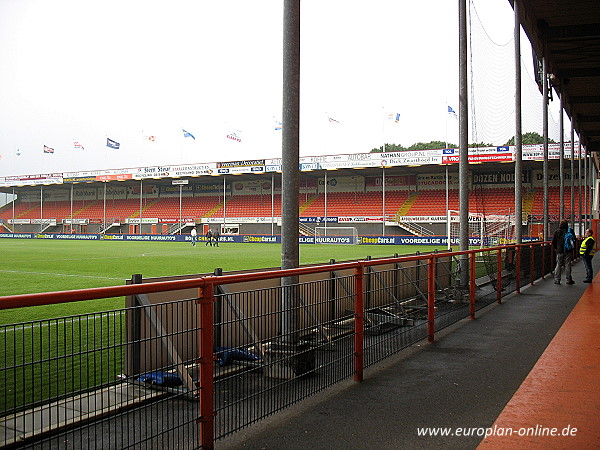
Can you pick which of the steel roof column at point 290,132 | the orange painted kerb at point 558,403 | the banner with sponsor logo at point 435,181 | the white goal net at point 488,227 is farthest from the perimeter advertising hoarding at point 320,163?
the steel roof column at point 290,132

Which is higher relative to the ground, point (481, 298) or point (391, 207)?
point (391, 207)

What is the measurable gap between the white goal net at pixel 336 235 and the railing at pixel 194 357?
134 feet

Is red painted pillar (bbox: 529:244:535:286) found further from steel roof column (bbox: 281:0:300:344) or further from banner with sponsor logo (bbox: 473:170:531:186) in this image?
banner with sponsor logo (bbox: 473:170:531:186)

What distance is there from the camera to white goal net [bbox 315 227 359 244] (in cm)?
4931

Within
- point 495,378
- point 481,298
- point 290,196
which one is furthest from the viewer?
point 481,298

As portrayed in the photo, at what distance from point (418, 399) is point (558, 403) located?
119 cm

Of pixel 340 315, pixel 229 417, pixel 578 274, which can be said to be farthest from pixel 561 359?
pixel 578 274

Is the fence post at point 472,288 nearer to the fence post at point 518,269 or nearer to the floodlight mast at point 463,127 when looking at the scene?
the floodlight mast at point 463,127

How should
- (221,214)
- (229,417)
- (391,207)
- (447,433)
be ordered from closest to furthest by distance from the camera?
(447,433)
(229,417)
(391,207)
(221,214)

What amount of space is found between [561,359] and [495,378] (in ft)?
4.43

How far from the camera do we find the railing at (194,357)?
3543 millimetres

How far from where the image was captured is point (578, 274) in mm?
19266

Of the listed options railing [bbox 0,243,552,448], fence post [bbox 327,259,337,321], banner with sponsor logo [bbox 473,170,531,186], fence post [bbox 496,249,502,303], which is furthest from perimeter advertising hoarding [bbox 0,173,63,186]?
fence post [bbox 327,259,337,321]

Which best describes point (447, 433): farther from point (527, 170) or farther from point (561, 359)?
point (527, 170)
